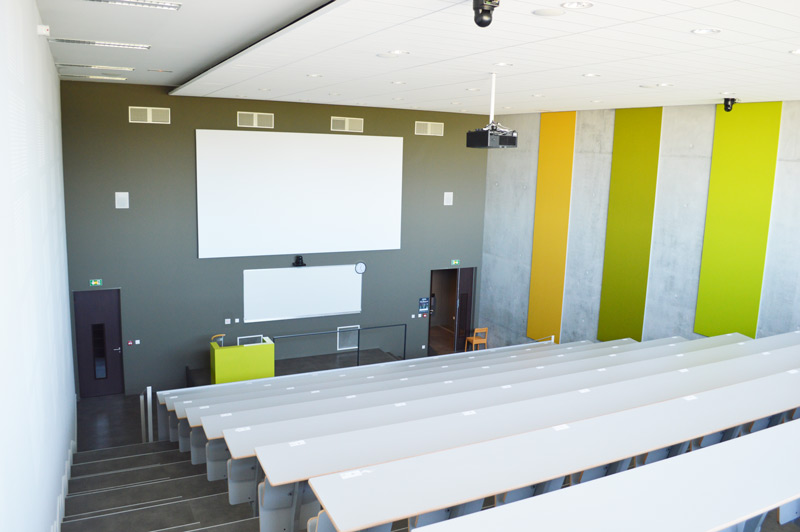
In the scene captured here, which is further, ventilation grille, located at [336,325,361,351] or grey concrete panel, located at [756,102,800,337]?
ventilation grille, located at [336,325,361,351]

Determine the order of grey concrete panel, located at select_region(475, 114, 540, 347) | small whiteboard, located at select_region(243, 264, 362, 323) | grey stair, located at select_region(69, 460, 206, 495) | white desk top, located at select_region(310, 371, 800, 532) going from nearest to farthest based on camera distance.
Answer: white desk top, located at select_region(310, 371, 800, 532) < grey stair, located at select_region(69, 460, 206, 495) < small whiteboard, located at select_region(243, 264, 362, 323) < grey concrete panel, located at select_region(475, 114, 540, 347)

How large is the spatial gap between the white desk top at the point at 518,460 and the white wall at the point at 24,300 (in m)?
1.59

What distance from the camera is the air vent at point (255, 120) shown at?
12.5 meters

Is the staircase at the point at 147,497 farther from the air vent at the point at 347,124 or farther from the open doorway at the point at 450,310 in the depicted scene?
the open doorway at the point at 450,310

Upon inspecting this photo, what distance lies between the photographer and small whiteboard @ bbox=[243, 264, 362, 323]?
13.1m

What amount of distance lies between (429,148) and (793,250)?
7.90 m

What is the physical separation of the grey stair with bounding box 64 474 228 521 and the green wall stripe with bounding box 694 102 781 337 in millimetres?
8459

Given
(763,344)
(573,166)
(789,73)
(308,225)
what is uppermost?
(789,73)

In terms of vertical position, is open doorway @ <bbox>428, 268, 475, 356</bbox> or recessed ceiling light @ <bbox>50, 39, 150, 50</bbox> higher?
recessed ceiling light @ <bbox>50, 39, 150, 50</bbox>

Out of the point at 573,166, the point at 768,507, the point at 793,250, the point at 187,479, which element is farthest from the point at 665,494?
the point at 573,166

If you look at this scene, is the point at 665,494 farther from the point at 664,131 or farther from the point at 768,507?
the point at 664,131

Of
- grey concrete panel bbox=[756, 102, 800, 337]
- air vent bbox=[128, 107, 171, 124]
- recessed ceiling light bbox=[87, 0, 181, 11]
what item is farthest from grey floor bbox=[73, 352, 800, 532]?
air vent bbox=[128, 107, 171, 124]

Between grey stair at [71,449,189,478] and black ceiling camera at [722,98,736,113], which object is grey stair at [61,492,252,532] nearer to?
grey stair at [71,449,189,478]

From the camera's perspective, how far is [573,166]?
43.1ft
